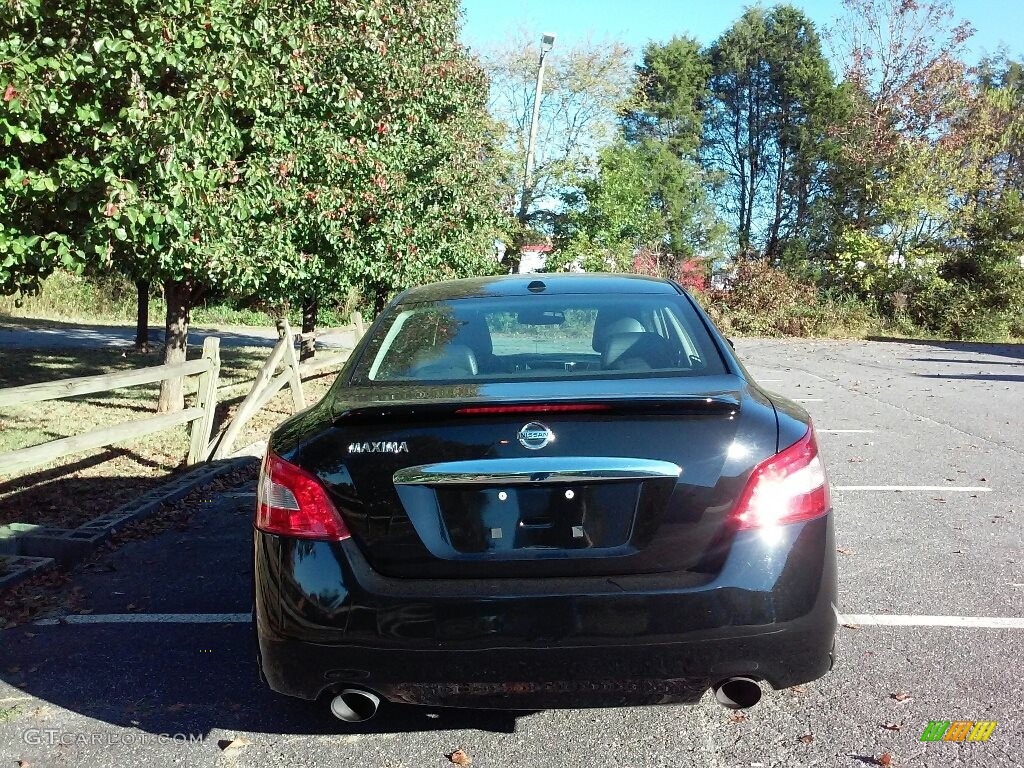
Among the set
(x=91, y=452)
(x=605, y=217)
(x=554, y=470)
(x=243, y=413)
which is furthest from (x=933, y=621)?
(x=605, y=217)

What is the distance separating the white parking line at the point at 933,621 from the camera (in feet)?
14.4

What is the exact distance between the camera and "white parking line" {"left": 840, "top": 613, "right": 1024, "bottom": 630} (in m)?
4.39

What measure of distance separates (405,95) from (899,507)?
8256 mm

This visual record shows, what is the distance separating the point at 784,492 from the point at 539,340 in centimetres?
161

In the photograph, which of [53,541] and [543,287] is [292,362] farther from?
[543,287]

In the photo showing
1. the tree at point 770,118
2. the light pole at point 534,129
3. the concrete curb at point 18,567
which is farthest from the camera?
the tree at point 770,118

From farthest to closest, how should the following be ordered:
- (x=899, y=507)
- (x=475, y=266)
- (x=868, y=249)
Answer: (x=868, y=249), (x=475, y=266), (x=899, y=507)

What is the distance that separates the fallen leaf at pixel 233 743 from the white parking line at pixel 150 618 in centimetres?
127

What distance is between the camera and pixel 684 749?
3271mm

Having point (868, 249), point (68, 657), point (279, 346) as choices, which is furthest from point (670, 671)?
point (868, 249)

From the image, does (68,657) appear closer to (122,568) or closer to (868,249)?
(122,568)

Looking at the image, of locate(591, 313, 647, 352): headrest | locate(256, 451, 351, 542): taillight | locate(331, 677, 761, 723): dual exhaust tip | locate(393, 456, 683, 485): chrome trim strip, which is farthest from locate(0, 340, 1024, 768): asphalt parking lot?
locate(591, 313, 647, 352): headrest

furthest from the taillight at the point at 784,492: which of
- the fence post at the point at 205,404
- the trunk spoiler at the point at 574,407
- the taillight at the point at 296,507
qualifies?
the fence post at the point at 205,404

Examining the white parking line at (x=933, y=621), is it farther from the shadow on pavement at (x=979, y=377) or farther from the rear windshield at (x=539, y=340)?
the shadow on pavement at (x=979, y=377)
